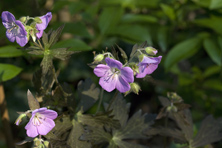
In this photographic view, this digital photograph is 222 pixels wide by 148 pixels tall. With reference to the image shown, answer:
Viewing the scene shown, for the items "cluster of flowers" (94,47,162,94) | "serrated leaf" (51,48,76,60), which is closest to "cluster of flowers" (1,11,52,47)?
"serrated leaf" (51,48,76,60)

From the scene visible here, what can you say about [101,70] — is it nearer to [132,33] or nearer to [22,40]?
[22,40]

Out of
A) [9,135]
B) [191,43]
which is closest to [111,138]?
[9,135]

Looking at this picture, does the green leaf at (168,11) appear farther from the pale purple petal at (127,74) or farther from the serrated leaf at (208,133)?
the pale purple petal at (127,74)

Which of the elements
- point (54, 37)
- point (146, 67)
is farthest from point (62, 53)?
point (146, 67)

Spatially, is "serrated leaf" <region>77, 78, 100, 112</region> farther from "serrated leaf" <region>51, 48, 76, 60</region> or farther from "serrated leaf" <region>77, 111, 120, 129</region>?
"serrated leaf" <region>51, 48, 76, 60</region>

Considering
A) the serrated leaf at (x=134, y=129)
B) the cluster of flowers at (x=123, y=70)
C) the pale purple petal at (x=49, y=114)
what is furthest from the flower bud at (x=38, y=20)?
the serrated leaf at (x=134, y=129)

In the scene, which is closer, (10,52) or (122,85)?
(122,85)
